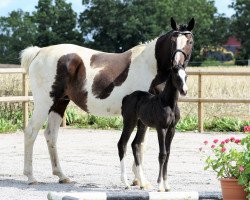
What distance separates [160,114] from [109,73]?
1201mm

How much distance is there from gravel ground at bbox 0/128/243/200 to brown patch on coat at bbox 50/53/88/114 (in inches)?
41.8

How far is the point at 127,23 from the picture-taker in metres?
76.2

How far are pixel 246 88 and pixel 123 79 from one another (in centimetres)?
1332

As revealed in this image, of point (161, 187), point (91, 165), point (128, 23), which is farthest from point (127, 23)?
point (161, 187)

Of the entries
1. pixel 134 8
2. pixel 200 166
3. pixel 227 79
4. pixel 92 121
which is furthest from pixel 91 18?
pixel 200 166

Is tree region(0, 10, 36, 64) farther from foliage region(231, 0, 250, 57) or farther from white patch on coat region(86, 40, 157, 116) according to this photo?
white patch on coat region(86, 40, 157, 116)

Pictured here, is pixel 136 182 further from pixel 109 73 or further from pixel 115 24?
pixel 115 24

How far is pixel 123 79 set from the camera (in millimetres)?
9258

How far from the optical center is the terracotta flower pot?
6973mm

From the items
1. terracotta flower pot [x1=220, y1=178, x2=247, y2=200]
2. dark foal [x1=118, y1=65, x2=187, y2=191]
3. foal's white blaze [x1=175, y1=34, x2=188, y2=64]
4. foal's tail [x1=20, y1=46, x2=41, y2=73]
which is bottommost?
terracotta flower pot [x1=220, y1=178, x2=247, y2=200]

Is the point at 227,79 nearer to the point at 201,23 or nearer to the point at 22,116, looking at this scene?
the point at 22,116

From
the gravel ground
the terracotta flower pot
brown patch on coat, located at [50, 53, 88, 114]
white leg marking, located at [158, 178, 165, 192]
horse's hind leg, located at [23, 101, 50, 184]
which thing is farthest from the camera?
horse's hind leg, located at [23, 101, 50, 184]

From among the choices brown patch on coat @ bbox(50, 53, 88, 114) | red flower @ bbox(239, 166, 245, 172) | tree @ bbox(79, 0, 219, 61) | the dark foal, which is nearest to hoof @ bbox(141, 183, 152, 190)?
the dark foal

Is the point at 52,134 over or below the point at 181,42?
below
